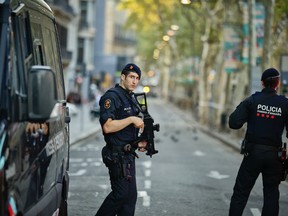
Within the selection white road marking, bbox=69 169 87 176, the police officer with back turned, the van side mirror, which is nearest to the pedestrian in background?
the police officer with back turned

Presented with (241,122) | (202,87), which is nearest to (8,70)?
(241,122)

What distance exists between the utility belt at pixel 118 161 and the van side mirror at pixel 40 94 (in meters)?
2.48

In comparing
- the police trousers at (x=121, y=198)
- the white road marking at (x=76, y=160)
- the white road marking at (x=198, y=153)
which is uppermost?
the police trousers at (x=121, y=198)

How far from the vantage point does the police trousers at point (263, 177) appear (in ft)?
27.1

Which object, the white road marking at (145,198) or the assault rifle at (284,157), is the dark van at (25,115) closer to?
the assault rifle at (284,157)

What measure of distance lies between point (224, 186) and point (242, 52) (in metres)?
18.1

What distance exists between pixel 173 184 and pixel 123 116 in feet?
23.5

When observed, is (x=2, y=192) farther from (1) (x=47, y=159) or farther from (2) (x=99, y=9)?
(2) (x=99, y=9)

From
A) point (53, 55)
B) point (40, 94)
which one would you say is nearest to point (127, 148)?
point (53, 55)

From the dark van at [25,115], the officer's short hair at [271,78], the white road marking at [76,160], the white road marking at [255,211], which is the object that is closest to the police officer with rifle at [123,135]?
the dark van at [25,115]

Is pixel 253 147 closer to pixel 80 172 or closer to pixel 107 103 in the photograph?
pixel 107 103

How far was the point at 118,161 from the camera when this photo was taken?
757 centimetres

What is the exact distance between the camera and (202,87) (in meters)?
48.0

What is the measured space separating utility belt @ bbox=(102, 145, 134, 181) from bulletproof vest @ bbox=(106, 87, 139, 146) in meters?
0.07
